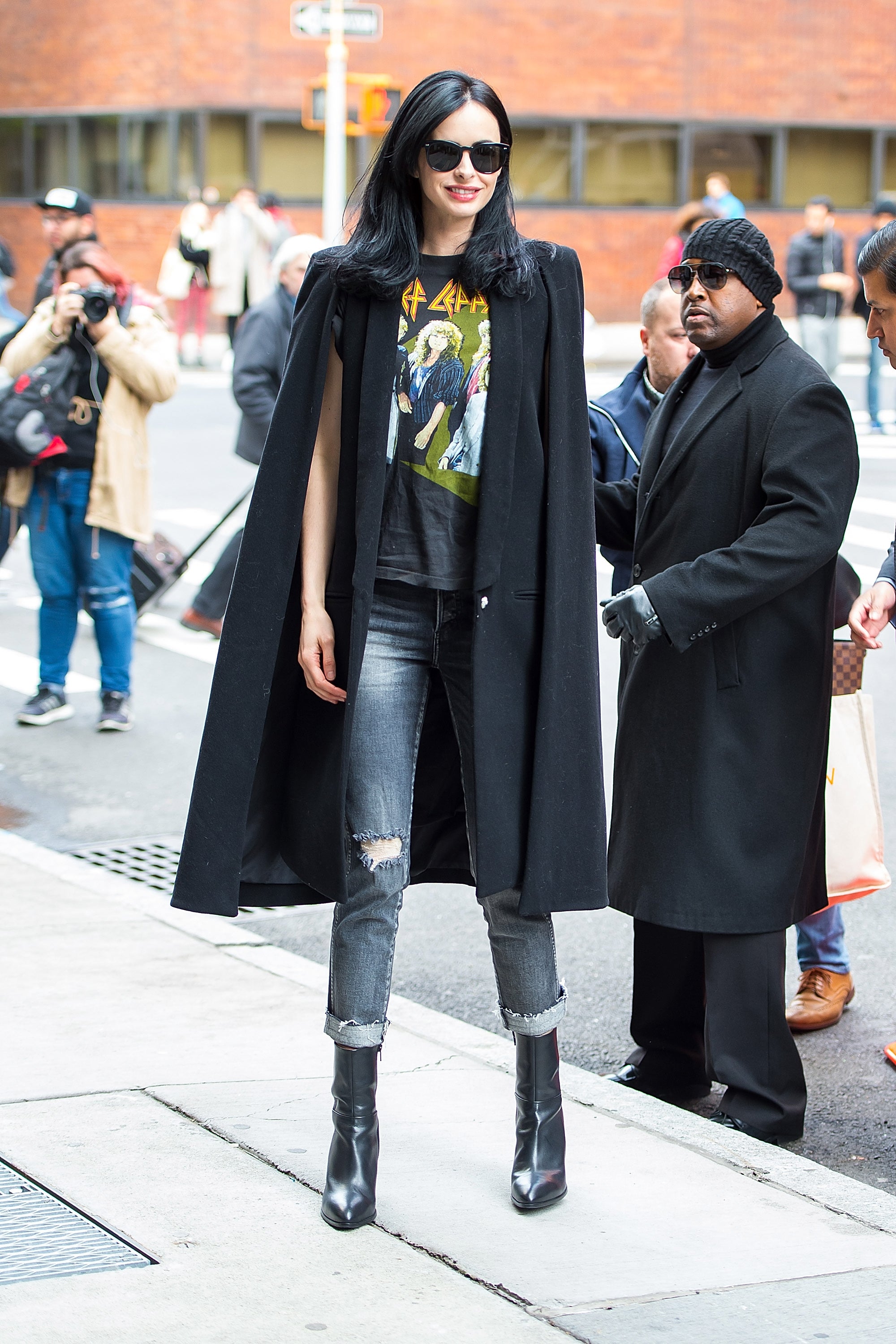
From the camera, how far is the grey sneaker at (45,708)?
26.0ft

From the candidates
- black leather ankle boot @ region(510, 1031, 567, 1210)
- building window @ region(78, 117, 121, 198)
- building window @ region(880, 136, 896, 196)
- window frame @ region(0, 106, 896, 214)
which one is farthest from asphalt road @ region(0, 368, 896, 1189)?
building window @ region(880, 136, 896, 196)

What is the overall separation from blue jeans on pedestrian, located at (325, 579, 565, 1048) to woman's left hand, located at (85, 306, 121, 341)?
187 inches

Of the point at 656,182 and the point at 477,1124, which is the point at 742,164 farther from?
the point at 477,1124

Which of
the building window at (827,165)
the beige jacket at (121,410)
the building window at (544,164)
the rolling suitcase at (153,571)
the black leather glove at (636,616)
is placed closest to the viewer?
the black leather glove at (636,616)

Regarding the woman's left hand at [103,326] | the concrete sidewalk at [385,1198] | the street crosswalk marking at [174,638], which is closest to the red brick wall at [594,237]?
the street crosswalk marking at [174,638]

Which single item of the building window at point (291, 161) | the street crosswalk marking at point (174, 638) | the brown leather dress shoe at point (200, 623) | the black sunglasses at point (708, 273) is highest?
the building window at point (291, 161)

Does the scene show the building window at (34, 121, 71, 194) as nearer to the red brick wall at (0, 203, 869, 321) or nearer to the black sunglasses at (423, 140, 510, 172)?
the red brick wall at (0, 203, 869, 321)

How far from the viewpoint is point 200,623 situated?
9594 millimetres

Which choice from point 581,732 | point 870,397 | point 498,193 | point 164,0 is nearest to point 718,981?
point 581,732

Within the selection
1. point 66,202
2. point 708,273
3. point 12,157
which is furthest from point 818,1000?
point 12,157

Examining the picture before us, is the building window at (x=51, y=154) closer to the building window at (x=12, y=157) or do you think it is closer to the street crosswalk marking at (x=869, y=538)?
the building window at (x=12, y=157)

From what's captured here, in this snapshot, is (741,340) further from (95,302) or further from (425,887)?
(95,302)

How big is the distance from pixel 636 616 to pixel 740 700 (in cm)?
36

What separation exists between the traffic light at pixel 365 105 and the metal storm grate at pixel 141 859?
16.3 m
